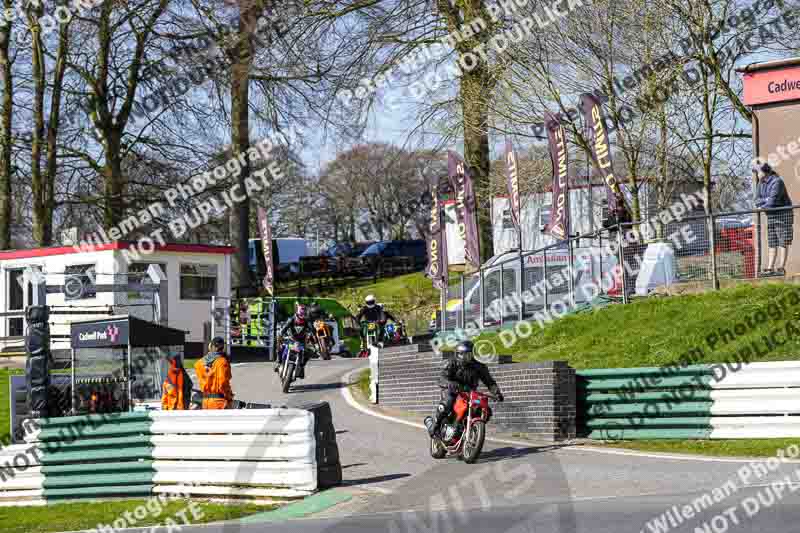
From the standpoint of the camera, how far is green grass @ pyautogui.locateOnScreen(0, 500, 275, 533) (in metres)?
12.2

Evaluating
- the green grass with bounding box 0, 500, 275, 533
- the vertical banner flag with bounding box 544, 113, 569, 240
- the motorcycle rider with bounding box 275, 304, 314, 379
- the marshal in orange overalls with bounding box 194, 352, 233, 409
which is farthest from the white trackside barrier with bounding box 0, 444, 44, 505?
the vertical banner flag with bounding box 544, 113, 569, 240

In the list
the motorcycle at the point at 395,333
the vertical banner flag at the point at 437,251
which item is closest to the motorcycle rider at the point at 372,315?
the motorcycle at the point at 395,333

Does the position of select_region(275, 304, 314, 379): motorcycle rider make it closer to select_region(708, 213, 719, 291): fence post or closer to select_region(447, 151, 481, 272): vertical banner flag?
select_region(447, 151, 481, 272): vertical banner flag

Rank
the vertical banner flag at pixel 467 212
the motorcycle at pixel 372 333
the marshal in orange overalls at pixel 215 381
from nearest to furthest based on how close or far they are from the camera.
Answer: the marshal in orange overalls at pixel 215 381
the vertical banner flag at pixel 467 212
the motorcycle at pixel 372 333

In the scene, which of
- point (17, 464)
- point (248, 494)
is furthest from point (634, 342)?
point (17, 464)

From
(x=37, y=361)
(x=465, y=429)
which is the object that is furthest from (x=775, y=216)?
(x=37, y=361)

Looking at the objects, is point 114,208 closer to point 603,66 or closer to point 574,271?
point 603,66

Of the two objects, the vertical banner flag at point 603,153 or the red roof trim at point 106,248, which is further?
the red roof trim at point 106,248

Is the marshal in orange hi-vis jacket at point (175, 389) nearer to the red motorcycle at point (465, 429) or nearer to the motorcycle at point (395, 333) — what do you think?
the red motorcycle at point (465, 429)

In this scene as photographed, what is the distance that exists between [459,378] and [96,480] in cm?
480

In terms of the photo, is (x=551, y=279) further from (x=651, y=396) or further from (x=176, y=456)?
(x=176, y=456)

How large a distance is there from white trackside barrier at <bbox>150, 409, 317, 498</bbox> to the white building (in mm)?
16668

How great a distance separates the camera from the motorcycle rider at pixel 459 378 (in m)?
14.5

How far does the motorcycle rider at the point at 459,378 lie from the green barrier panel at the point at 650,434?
6.04 feet
